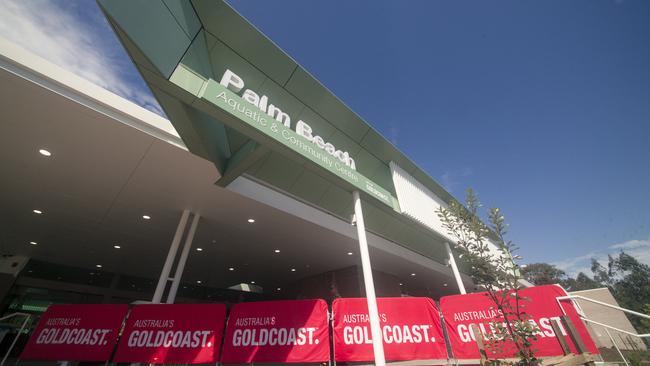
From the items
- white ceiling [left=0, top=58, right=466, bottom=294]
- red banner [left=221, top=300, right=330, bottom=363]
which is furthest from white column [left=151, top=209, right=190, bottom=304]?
red banner [left=221, top=300, right=330, bottom=363]

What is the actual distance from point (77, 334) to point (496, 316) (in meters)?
7.51

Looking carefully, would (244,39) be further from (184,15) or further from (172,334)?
(172,334)

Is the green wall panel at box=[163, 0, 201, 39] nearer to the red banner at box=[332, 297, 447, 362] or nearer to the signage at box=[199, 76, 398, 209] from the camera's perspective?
the signage at box=[199, 76, 398, 209]

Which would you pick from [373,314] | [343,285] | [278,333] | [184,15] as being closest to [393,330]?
[373,314]

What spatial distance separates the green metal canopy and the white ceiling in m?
1.09

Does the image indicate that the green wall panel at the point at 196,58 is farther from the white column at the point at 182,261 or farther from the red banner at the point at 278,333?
the white column at the point at 182,261

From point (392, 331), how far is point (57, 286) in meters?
18.2

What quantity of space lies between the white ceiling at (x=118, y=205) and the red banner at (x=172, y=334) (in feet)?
9.78

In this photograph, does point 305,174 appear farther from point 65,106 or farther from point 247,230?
point 65,106

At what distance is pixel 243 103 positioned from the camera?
3.68 m

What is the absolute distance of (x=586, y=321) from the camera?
415 cm

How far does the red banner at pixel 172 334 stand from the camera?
4359 mm

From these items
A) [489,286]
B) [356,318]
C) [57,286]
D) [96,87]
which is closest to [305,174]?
[356,318]

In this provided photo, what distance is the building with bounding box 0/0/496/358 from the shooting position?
3842 millimetres
